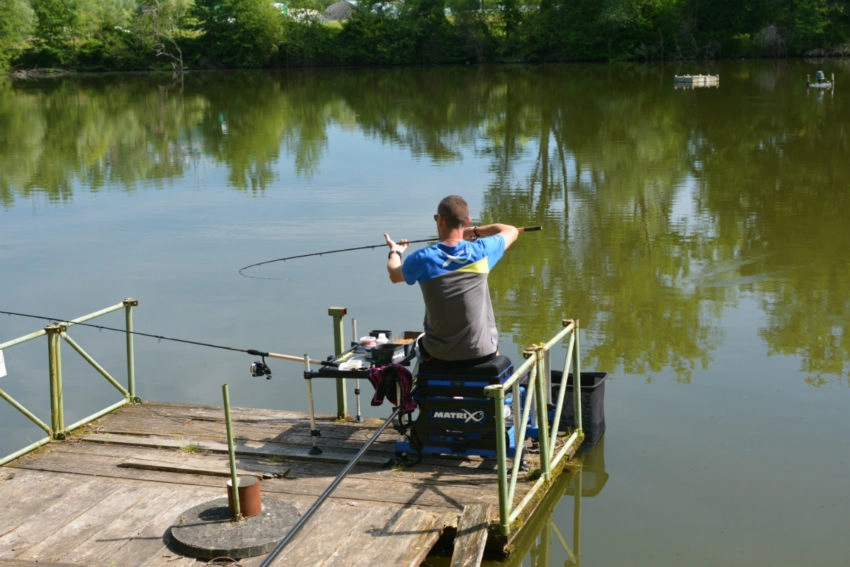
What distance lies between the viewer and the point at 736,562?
5.66 metres

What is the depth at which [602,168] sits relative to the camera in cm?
1972

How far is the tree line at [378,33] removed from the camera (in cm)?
6003

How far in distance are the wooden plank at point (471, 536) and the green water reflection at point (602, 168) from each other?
130 inches

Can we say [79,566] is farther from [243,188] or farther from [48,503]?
[243,188]

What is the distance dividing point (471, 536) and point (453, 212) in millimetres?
1665

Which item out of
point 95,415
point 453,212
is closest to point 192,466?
point 95,415

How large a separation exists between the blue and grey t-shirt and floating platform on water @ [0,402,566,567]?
2.51 feet

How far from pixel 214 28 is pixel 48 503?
66655mm

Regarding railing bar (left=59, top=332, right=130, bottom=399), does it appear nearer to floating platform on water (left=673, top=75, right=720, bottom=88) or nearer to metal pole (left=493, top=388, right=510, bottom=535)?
Answer: metal pole (left=493, top=388, right=510, bottom=535)

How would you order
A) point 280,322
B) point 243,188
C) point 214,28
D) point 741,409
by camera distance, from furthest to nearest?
point 214,28, point 243,188, point 280,322, point 741,409

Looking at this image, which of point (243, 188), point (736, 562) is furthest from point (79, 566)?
point (243, 188)

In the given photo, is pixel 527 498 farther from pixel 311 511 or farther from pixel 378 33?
pixel 378 33

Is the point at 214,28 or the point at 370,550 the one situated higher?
the point at 214,28

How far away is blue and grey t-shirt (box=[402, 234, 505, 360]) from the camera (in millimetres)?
5770
